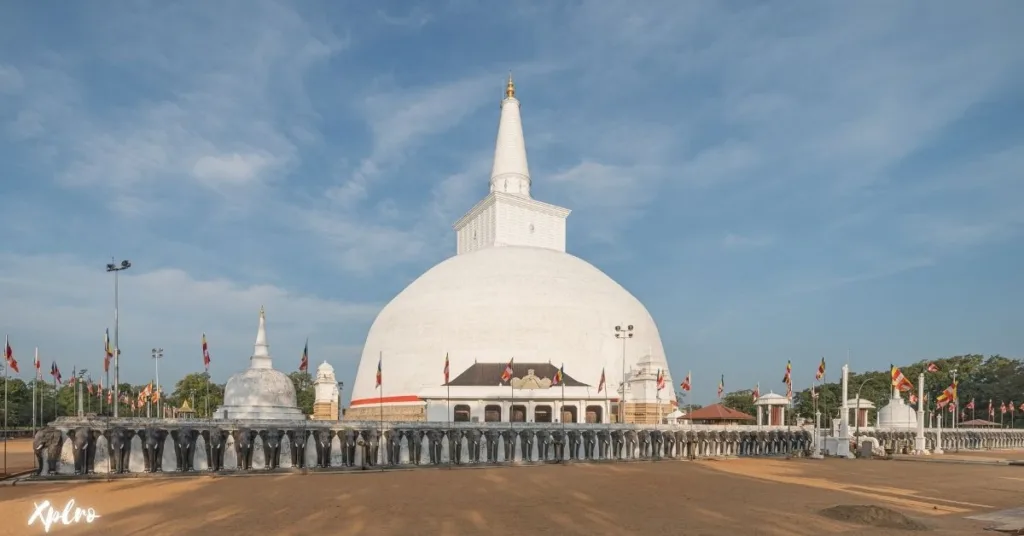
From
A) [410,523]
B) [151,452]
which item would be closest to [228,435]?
[151,452]

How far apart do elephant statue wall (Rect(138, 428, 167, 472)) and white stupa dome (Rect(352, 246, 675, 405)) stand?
1041 inches

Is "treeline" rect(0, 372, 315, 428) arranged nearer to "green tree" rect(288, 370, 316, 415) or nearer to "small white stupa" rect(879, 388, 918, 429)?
"green tree" rect(288, 370, 316, 415)

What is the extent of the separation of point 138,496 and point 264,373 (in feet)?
38.3

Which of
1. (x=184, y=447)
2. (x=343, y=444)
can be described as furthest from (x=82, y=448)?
(x=343, y=444)

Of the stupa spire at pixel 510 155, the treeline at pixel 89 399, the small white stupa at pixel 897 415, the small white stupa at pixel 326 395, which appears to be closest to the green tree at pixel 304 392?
the treeline at pixel 89 399

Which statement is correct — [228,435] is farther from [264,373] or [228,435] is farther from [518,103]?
[518,103]

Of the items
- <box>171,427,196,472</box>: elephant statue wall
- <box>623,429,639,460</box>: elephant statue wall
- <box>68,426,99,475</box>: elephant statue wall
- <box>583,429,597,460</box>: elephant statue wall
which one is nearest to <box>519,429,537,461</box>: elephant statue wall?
<box>583,429,597,460</box>: elephant statue wall

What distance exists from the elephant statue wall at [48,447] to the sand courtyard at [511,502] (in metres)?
1.19

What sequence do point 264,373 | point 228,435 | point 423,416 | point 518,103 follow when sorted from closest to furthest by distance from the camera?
point 228,435
point 264,373
point 423,416
point 518,103

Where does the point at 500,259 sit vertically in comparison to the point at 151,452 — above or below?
above

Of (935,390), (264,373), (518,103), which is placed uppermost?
(518,103)

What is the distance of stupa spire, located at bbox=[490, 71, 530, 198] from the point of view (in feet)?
211

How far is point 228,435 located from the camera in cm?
2309

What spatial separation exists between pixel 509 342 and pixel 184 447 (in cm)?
3081
